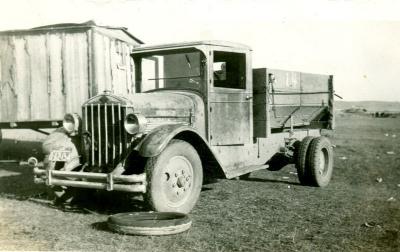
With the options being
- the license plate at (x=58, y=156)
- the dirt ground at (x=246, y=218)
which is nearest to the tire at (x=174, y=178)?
the dirt ground at (x=246, y=218)

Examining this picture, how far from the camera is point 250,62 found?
6707 millimetres

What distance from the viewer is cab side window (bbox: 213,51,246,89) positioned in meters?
6.64

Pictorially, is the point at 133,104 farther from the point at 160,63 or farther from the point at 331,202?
the point at 331,202

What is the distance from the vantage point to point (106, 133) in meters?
5.36

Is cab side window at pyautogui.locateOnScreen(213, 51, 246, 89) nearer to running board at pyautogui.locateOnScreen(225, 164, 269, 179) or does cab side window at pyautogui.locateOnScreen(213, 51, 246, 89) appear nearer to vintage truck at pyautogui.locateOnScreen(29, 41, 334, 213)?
vintage truck at pyautogui.locateOnScreen(29, 41, 334, 213)

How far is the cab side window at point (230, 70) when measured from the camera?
664cm

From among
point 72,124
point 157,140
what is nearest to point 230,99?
point 157,140

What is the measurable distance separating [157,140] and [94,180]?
0.87m

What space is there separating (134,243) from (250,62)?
3.61m

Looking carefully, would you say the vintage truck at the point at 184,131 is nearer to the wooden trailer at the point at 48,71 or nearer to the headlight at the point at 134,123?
the headlight at the point at 134,123

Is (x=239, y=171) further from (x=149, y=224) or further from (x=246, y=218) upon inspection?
(x=149, y=224)

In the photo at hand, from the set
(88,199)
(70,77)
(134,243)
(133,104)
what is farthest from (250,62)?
(70,77)

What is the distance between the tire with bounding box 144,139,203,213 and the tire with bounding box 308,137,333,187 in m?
2.61

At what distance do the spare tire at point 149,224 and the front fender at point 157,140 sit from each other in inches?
25.6
